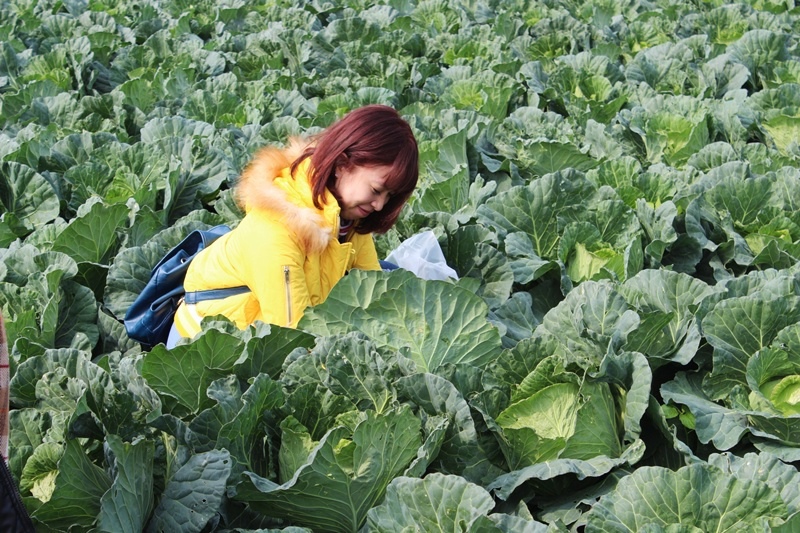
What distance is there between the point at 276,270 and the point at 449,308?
2.00 feet

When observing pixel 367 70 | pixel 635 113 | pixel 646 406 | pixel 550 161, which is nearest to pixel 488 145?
pixel 550 161

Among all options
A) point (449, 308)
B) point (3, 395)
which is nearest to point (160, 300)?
point (449, 308)

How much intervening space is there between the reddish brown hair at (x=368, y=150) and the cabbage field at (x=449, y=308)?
1.24 ft

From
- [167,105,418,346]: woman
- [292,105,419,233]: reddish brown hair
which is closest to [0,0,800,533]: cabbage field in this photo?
[167,105,418,346]: woman

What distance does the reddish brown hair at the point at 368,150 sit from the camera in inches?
120

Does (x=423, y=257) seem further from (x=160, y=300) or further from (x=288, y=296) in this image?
(x=160, y=300)

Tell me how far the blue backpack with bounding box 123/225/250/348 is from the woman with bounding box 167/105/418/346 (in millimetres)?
165

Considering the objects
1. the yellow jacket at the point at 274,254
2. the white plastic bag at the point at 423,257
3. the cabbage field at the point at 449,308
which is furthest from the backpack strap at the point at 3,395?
the white plastic bag at the point at 423,257

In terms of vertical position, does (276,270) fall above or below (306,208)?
below

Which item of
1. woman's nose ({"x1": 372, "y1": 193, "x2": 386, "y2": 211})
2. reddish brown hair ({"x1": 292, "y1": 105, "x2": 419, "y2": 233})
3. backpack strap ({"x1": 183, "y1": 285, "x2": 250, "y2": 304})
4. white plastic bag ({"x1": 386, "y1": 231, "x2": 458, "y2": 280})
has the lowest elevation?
white plastic bag ({"x1": 386, "y1": 231, "x2": 458, "y2": 280})

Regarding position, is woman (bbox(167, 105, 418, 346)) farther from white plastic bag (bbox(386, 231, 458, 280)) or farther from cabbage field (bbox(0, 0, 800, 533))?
white plastic bag (bbox(386, 231, 458, 280))

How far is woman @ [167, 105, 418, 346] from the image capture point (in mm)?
3062

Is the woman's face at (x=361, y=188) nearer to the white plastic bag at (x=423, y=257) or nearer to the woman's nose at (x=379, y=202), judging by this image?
the woman's nose at (x=379, y=202)

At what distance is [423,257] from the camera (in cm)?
376
